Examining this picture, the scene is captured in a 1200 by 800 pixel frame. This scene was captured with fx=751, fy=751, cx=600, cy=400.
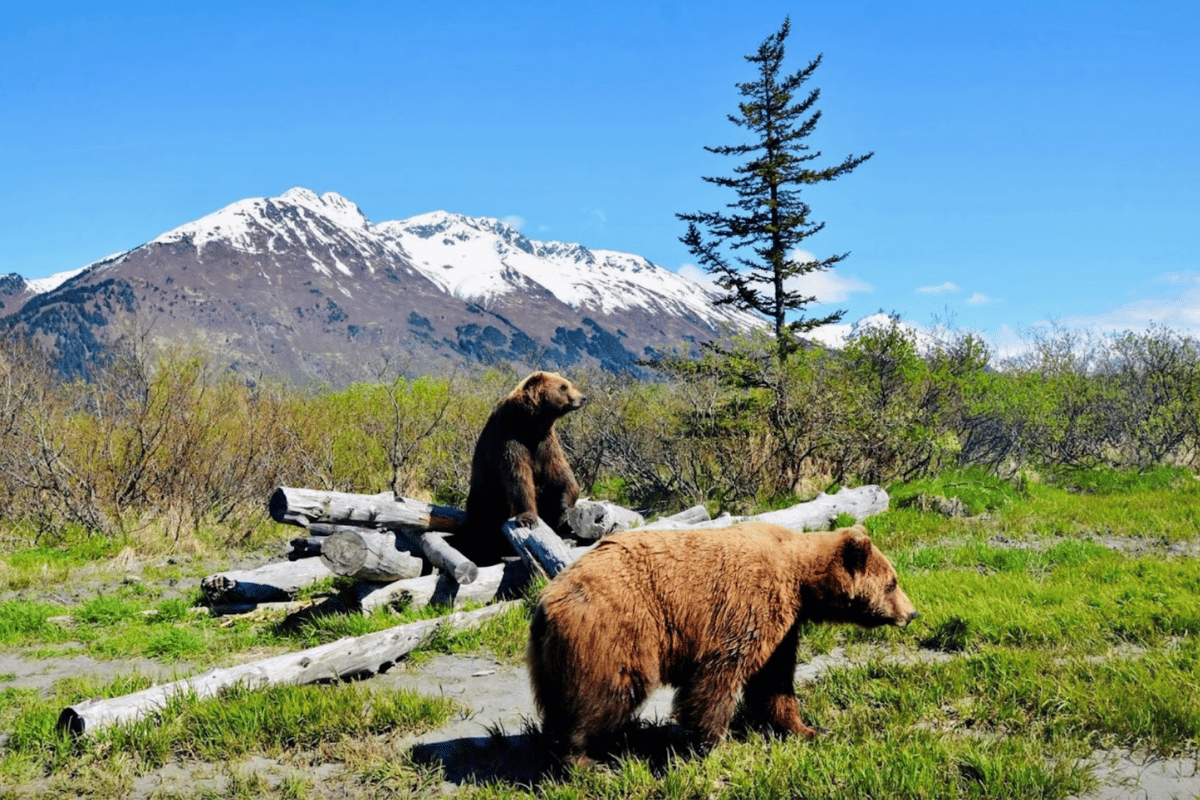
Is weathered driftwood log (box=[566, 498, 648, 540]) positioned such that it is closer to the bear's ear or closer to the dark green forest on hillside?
the bear's ear

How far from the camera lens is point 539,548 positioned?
799 cm

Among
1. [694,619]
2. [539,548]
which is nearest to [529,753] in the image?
[694,619]

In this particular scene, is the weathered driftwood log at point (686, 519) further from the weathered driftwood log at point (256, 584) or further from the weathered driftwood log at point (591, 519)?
the weathered driftwood log at point (256, 584)

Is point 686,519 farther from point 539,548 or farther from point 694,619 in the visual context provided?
point 694,619

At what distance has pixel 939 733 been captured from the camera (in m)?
4.51

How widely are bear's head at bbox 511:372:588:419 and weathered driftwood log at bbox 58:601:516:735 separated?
269cm

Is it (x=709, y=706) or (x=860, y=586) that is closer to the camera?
(x=709, y=706)

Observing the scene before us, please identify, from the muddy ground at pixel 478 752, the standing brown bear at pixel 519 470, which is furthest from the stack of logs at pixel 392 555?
the muddy ground at pixel 478 752

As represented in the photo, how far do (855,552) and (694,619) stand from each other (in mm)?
1165

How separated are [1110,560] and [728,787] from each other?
263 inches

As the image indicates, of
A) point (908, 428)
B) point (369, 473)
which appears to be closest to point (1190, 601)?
point (908, 428)

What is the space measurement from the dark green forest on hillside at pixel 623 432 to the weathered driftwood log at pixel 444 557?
602 cm

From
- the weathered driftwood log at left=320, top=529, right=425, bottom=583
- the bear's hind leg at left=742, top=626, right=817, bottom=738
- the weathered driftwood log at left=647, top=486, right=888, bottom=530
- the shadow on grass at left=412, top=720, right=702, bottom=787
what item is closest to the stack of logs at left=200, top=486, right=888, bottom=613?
the weathered driftwood log at left=320, top=529, right=425, bottom=583

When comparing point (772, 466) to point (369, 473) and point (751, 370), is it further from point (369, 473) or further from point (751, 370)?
point (369, 473)
